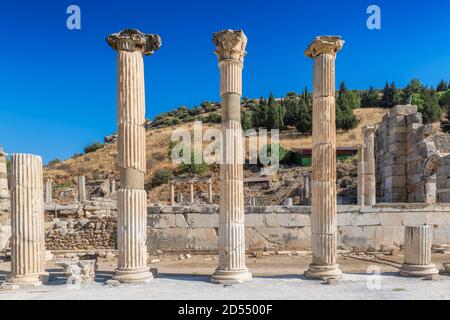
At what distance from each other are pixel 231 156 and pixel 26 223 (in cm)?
554

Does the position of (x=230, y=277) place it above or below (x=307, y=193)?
below

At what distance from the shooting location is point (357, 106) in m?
78.2

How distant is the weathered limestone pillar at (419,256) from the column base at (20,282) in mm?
9723

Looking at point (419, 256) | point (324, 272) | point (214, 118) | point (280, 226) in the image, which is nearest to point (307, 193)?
point (280, 226)

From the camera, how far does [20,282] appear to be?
9.52m

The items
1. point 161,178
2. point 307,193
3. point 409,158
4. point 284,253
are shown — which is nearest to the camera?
point 284,253

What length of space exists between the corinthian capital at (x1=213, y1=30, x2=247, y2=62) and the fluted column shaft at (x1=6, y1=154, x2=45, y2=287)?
5.70 m

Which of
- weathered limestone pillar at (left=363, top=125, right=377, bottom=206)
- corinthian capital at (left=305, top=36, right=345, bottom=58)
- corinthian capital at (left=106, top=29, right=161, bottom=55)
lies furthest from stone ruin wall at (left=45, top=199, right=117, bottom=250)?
weathered limestone pillar at (left=363, top=125, right=377, bottom=206)

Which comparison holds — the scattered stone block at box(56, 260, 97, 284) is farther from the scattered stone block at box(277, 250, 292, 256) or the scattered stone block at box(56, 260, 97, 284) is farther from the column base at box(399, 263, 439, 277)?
the column base at box(399, 263, 439, 277)

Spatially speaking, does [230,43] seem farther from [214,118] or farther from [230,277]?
[214,118]

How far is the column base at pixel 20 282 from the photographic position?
30.8 ft

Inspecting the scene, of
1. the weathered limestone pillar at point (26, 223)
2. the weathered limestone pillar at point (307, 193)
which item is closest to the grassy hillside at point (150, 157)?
the weathered limestone pillar at point (307, 193)

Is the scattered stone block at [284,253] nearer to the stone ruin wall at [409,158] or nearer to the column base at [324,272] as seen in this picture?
the column base at [324,272]

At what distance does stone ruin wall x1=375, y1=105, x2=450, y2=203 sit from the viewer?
21938 millimetres
